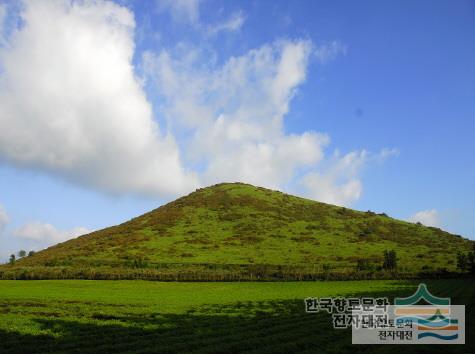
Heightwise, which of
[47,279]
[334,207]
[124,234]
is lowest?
[47,279]

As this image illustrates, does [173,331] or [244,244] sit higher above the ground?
[244,244]

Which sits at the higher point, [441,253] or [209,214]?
[209,214]

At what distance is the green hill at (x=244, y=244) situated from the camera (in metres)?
109

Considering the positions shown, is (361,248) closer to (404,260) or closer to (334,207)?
(404,260)

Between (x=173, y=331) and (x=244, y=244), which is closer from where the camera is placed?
(x=173, y=331)

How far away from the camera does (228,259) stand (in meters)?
120

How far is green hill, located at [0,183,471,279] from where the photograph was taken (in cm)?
10864

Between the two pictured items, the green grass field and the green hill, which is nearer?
the green grass field

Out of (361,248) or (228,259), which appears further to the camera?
(361,248)

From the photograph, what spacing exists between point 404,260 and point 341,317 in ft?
298

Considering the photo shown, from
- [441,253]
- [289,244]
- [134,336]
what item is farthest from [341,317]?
[441,253]

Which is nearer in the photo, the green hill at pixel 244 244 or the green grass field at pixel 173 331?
the green grass field at pixel 173 331

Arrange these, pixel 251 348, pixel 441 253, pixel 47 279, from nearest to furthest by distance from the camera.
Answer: pixel 251 348 < pixel 47 279 < pixel 441 253

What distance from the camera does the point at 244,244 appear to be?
451ft
